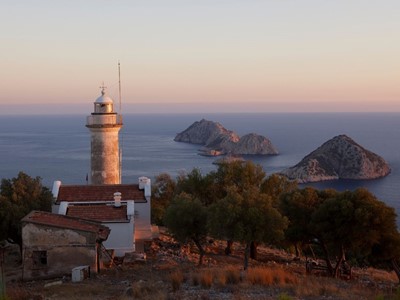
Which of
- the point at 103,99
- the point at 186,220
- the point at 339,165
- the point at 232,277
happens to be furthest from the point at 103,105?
the point at 339,165

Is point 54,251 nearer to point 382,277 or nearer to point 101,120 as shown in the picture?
point 101,120

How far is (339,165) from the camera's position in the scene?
12262 centimetres

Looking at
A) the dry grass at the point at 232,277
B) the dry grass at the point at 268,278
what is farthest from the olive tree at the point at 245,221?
the dry grass at the point at 232,277

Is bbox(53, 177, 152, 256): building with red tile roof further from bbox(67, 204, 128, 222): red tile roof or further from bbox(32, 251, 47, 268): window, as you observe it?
bbox(32, 251, 47, 268): window

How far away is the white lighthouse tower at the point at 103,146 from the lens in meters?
30.3

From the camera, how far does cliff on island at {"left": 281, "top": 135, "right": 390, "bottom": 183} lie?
112250 millimetres

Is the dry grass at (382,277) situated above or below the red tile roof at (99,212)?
below

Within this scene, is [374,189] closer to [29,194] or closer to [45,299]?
[29,194]

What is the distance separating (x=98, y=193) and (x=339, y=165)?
105m

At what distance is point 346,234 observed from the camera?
2192 centimetres

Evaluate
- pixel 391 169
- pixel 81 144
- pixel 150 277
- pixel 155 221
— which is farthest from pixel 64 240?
pixel 81 144

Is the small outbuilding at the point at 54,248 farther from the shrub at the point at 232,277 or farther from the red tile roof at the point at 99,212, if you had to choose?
the shrub at the point at 232,277

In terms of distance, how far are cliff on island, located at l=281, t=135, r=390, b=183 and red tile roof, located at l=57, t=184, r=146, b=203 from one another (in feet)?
279

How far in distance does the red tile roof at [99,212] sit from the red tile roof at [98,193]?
4.84 feet
